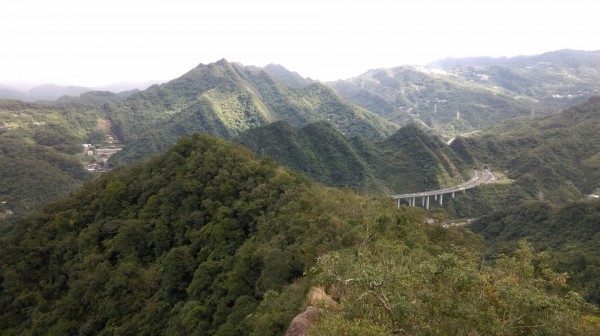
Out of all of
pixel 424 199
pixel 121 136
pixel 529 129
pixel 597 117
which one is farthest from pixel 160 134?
pixel 597 117

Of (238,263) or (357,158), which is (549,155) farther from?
(238,263)

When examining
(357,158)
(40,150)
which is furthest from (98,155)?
(357,158)

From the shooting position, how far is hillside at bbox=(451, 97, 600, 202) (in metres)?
115

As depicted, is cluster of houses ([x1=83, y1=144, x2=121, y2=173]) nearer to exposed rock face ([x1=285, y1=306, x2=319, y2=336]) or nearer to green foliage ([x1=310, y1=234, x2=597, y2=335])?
exposed rock face ([x1=285, y1=306, x2=319, y2=336])

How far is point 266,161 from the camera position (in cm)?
5322

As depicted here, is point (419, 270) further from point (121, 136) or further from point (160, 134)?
point (121, 136)

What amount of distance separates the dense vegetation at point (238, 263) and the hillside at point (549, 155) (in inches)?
3611

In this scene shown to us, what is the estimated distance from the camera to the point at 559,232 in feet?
241

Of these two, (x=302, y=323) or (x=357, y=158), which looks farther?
(x=357, y=158)

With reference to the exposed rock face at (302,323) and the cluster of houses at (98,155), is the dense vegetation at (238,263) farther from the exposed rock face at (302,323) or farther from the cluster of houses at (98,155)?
the cluster of houses at (98,155)

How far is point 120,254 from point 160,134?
129 meters

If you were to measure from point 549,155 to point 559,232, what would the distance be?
6848cm

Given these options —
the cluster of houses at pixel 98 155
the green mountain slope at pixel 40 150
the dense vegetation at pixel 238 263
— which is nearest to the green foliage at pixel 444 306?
the dense vegetation at pixel 238 263

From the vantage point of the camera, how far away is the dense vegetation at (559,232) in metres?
52.8
